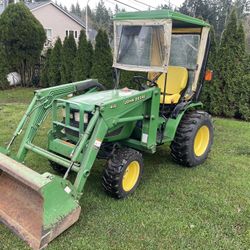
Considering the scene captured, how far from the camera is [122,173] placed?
351cm

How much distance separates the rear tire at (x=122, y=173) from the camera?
3500mm

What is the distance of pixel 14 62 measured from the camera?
468 inches

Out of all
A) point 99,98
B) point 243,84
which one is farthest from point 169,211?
point 243,84

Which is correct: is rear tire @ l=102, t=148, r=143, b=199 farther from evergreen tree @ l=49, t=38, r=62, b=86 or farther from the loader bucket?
evergreen tree @ l=49, t=38, r=62, b=86

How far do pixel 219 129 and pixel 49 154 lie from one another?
4.37 m

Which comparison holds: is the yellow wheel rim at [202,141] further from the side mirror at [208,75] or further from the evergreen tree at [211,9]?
the evergreen tree at [211,9]

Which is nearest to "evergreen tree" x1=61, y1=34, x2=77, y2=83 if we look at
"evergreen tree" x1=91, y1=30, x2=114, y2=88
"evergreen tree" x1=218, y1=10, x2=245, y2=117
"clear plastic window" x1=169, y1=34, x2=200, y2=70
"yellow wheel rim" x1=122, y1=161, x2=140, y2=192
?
"evergreen tree" x1=91, y1=30, x2=114, y2=88

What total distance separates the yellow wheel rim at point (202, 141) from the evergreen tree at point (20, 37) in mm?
8900

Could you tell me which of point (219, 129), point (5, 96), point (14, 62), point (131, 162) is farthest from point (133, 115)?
point (14, 62)

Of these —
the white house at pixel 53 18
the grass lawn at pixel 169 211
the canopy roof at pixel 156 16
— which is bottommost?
the grass lawn at pixel 169 211

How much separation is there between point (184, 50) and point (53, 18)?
25.6 m

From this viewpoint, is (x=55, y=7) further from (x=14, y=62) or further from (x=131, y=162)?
(x=131, y=162)

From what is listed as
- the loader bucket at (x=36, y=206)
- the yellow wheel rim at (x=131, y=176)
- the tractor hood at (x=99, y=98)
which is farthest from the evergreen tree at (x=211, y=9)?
the loader bucket at (x=36, y=206)

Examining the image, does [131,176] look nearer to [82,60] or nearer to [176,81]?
[176,81]
